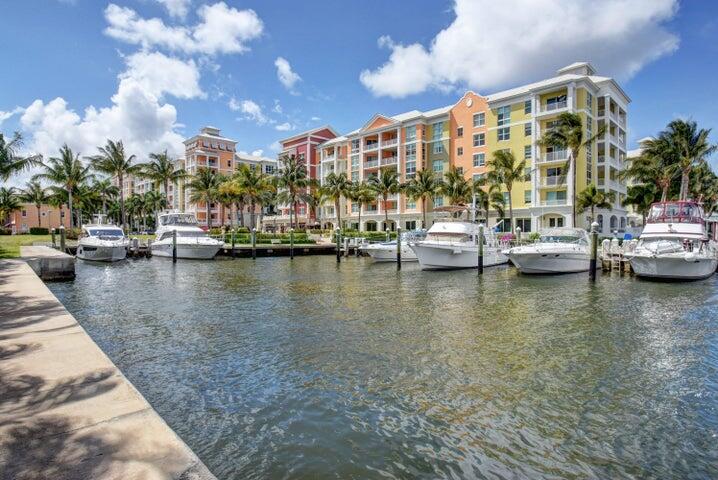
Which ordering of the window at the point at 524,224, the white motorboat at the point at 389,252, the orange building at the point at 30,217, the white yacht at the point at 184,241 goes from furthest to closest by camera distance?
the orange building at the point at 30,217
the window at the point at 524,224
the white yacht at the point at 184,241
the white motorboat at the point at 389,252

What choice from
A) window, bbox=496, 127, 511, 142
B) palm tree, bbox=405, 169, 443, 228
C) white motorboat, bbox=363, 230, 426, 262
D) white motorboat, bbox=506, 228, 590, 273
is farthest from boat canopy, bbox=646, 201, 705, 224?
palm tree, bbox=405, 169, 443, 228

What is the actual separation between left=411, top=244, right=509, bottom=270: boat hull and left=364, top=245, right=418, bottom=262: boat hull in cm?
546

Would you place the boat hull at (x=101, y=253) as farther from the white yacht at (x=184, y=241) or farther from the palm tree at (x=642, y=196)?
the palm tree at (x=642, y=196)

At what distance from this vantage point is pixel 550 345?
11.6 m

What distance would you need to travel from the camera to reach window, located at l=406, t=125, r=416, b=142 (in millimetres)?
68625

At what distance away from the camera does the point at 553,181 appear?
2110 inches

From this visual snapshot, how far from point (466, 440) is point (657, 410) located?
371 cm

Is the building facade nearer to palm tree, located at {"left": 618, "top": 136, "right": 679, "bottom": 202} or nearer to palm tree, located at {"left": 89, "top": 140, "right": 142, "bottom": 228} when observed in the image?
palm tree, located at {"left": 618, "top": 136, "right": 679, "bottom": 202}

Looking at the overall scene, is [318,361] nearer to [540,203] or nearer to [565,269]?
[565,269]

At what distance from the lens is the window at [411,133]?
225ft

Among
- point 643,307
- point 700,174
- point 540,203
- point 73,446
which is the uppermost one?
point 700,174

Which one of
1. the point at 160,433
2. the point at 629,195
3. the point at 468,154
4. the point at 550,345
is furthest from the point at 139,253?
the point at 629,195

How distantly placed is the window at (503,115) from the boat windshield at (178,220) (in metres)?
41.0

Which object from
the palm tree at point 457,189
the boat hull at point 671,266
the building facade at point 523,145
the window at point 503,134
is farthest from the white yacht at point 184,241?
the window at point 503,134
